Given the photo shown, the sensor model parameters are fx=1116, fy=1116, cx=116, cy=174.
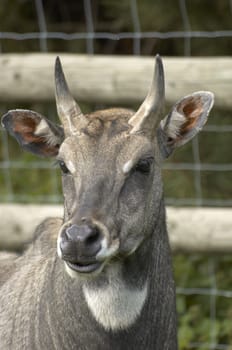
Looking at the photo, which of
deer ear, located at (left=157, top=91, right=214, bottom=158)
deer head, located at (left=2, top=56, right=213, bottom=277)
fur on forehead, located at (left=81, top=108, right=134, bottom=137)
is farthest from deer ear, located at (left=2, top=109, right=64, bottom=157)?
deer ear, located at (left=157, top=91, right=214, bottom=158)

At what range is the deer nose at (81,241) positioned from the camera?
13.5 ft

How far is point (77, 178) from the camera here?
4.39 m

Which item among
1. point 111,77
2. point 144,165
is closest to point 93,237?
point 144,165

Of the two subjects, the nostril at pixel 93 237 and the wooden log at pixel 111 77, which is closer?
the nostril at pixel 93 237

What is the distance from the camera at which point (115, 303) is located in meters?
4.50

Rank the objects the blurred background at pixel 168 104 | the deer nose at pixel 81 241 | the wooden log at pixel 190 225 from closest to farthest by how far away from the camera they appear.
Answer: the deer nose at pixel 81 241 < the wooden log at pixel 190 225 < the blurred background at pixel 168 104

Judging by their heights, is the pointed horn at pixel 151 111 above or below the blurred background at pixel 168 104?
above

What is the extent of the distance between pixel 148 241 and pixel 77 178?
44cm

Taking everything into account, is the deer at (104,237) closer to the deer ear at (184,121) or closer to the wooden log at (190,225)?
the deer ear at (184,121)

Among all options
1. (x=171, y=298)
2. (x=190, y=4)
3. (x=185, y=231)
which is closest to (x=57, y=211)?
(x=185, y=231)

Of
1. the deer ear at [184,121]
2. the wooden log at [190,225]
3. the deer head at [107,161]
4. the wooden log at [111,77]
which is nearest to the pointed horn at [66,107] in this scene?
the deer head at [107,161]

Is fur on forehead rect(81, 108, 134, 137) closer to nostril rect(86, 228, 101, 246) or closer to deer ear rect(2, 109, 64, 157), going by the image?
deer ear rect(2, 109, 64, 157)

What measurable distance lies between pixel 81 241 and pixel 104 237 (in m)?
0.12

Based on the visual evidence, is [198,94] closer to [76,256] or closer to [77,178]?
[77,178]
